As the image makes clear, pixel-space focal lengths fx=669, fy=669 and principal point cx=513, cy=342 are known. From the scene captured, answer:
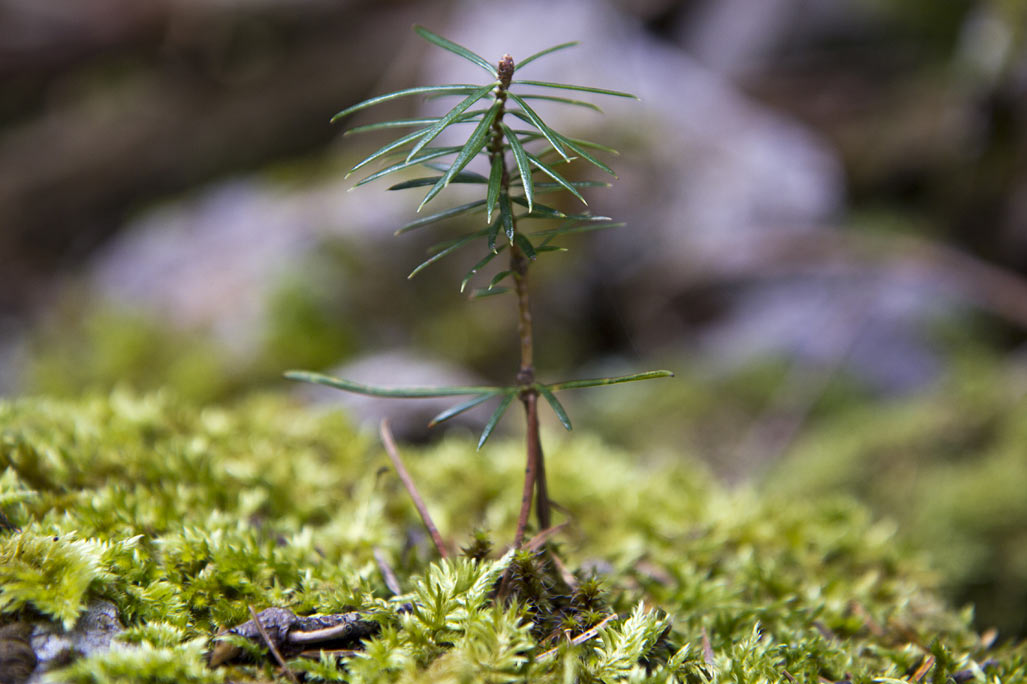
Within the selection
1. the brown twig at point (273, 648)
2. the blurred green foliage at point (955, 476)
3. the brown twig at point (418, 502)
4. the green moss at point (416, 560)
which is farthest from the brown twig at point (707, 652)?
the blurred green foliage at point (955, 476)

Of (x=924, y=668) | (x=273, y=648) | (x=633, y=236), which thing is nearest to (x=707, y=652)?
(x=924, y=668)

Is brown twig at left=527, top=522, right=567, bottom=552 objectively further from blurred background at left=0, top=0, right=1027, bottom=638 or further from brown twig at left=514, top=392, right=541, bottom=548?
blurred background at left=0, top=0, right=1027, bottom=638

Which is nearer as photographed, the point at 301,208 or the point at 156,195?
the point at 301,208

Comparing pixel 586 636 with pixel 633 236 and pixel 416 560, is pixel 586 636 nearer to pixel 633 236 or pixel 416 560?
pixel 416 560

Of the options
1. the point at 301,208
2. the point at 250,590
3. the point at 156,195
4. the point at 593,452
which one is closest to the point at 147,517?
the point at 250,590

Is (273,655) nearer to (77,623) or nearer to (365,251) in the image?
(77,623)

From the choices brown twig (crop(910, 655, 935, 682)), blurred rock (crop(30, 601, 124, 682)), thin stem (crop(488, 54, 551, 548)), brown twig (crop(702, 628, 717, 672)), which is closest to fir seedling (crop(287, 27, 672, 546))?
thin stem (crop(488, 54, 551, 548))
